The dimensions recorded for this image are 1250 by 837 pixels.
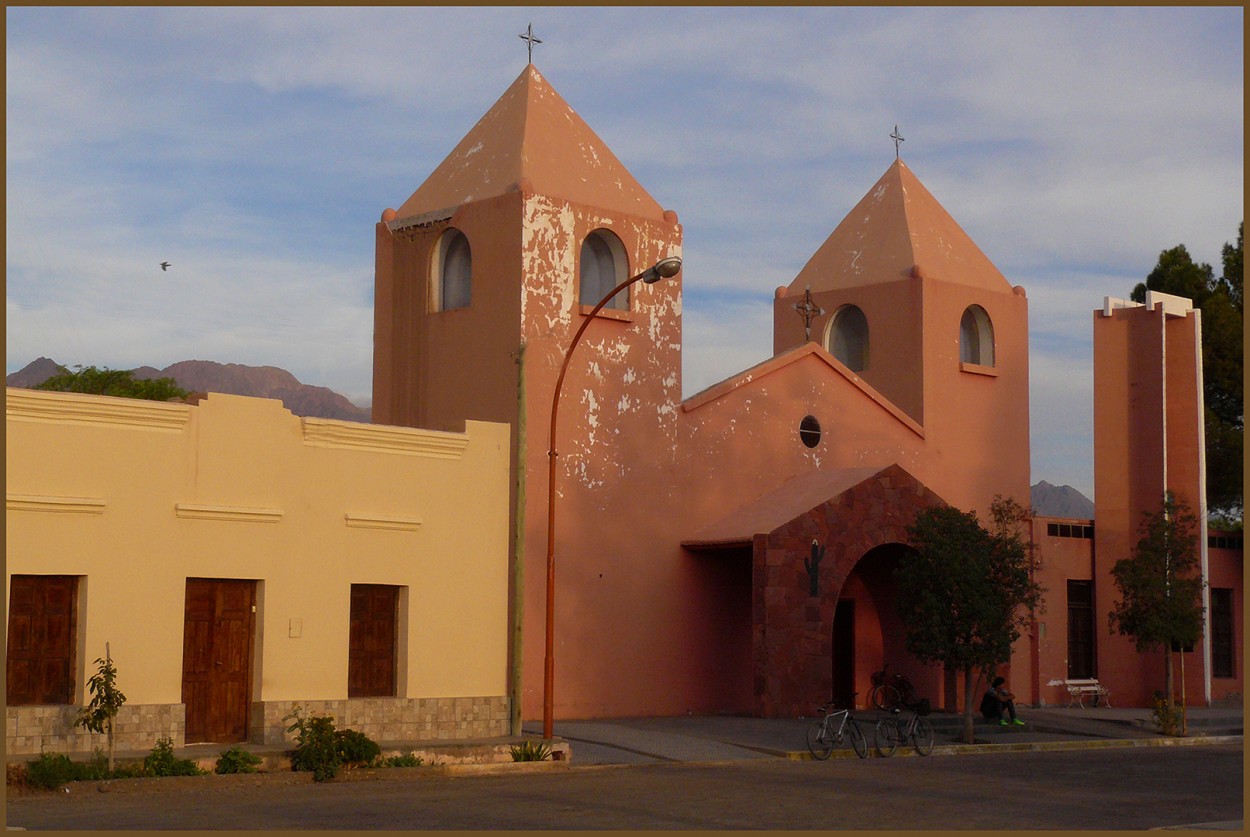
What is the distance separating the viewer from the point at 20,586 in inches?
692

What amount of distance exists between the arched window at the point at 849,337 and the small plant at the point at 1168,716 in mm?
10056

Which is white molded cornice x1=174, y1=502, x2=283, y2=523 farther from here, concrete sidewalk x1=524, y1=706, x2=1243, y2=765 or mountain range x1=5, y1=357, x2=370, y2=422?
mountain range x1=5, y1=357, x2=370, y2=422

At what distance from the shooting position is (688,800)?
52.0 ft

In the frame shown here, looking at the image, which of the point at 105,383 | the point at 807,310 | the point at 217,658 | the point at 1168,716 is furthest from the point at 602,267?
the point at 105,383

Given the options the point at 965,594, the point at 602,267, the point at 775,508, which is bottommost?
the point at 965,594

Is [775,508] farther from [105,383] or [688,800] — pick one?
[105,383]

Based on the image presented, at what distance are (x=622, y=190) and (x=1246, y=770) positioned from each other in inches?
582

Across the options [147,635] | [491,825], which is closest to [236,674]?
[147,635]

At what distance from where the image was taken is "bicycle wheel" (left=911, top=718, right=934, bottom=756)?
22.8 metres

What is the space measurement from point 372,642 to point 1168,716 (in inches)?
609

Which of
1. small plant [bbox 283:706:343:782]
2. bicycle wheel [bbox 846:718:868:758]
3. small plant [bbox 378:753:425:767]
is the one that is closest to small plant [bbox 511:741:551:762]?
small plant [bbox 378:753:425:767]

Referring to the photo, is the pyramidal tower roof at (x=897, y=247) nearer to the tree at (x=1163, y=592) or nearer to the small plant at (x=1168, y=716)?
the tree at (x=1163, y=592)

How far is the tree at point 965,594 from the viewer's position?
2408 centimetres

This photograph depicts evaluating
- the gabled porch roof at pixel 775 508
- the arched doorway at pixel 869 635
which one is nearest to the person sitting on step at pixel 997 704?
the arched doorway at pixel 869 635
